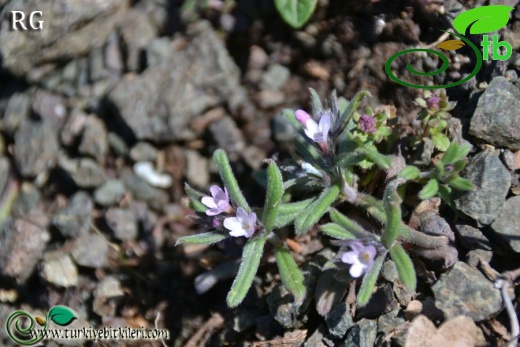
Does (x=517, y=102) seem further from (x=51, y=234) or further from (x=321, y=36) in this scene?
(x=51, y=234)

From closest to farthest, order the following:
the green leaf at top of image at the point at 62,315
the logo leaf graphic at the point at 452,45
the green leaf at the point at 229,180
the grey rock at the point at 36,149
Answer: the green leaf at the point at 229,180
the logo leaf graphic at the point at 452,45
the green leaf at top of image at the point at 62,315
the grey rock at the point at 36,149

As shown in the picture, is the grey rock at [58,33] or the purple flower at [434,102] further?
the grey rock at [58,33]

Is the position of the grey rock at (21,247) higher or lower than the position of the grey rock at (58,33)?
lower

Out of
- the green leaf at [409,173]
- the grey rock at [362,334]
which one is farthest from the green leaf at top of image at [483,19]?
the grey rock at [362,334]

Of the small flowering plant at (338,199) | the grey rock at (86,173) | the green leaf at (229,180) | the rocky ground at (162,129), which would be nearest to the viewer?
the small flowering plant at (338,199)

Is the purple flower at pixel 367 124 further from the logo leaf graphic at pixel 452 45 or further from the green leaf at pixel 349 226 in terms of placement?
the logo leaf graphic at pixel 452 45

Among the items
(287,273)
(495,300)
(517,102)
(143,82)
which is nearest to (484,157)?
(517,102)

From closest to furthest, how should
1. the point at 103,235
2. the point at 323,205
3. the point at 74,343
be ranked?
the point at 323,205 → the point at 74,343 → the point at 103,235

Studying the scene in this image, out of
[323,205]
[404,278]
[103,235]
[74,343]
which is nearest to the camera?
[404,278]

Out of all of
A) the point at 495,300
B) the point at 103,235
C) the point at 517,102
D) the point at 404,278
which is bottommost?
the point at 103,235
